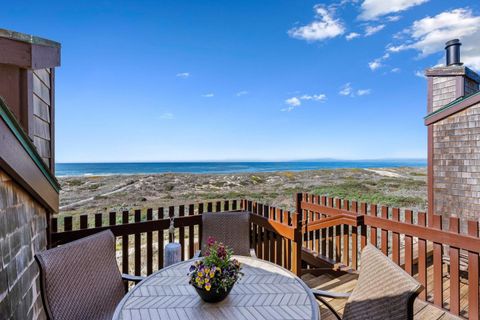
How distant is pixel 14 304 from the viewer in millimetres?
1454

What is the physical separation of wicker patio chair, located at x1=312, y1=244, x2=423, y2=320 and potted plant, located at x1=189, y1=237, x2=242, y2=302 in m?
0.71

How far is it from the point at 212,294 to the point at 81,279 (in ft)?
3.23

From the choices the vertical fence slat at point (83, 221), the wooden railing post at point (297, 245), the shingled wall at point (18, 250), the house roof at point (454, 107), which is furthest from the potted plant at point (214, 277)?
the house roof at point (454, 107)

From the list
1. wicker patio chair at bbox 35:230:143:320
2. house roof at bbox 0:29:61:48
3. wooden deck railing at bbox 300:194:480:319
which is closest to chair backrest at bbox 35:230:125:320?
wicker patio chair at bbox 35:230:143:320

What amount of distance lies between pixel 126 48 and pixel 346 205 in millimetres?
7048

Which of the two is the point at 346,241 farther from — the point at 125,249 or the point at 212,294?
the point at 125,249

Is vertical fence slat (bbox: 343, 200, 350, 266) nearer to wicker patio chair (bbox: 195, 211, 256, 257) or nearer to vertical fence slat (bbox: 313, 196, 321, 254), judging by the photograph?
vertical fence slat (bbox: 313, 196, 321, 254)

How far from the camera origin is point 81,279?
68.0 inches

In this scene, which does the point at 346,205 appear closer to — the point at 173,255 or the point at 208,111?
the point at 173,255

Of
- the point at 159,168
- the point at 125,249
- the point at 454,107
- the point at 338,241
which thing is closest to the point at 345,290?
the point at 338,241

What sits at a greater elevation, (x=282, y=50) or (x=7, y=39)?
(x=282, y=50)

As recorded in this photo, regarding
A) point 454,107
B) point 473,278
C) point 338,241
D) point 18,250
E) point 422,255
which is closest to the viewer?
point 18,250

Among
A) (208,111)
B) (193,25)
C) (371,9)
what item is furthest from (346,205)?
(208,111)

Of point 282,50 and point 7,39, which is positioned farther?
point 282,50
